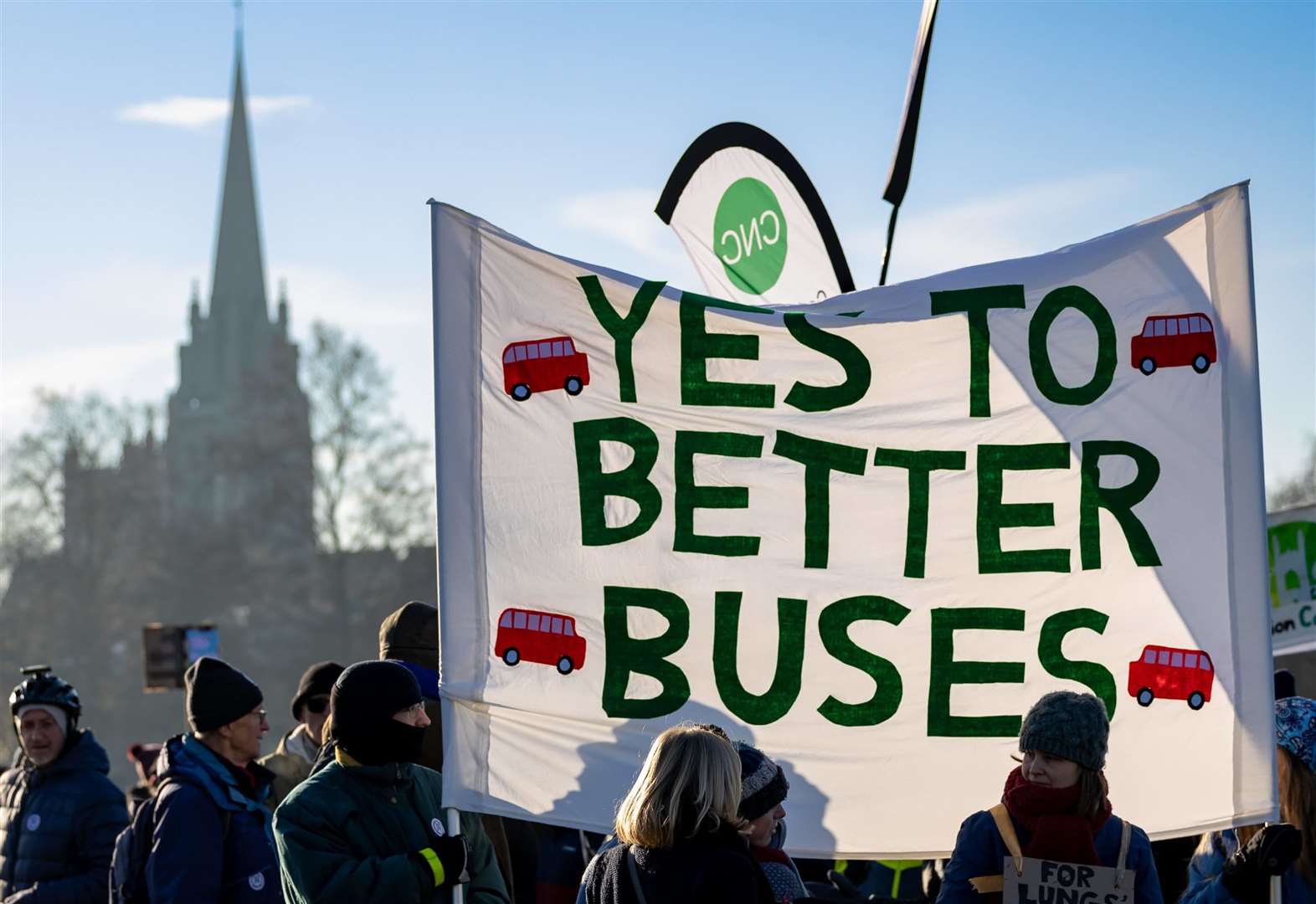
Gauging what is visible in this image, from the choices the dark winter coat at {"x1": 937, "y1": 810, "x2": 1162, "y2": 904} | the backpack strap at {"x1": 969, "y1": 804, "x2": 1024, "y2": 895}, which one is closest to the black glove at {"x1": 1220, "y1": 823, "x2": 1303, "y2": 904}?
the dark winter coat at {"x1": 937, "y1": 810, "x2": 1162, "y2": 904}

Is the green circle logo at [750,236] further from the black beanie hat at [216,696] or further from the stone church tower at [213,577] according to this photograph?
the stone church tower at [213,577]

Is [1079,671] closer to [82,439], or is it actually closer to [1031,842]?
[1031,842]

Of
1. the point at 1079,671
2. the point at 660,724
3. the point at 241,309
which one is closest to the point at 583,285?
the point at 660,724

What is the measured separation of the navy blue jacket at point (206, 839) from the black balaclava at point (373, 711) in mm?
1070

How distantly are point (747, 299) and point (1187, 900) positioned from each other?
4.64 metres

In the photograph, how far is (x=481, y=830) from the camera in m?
4.51

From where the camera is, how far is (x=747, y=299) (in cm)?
880

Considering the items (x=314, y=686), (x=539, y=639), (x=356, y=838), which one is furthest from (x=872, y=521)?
(x=314, y=686)

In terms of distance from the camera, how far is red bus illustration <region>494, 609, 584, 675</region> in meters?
4.84

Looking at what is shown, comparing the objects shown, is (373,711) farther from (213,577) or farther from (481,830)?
(213,577)

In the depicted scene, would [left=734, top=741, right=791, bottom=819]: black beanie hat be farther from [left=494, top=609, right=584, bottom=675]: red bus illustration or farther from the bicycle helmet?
the bicycle helmet

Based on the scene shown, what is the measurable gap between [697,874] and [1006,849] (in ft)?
2.50

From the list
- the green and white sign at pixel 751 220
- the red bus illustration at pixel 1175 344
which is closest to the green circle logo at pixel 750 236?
the green and white sign at pixel 751 220

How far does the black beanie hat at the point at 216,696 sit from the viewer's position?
17.3 feet
